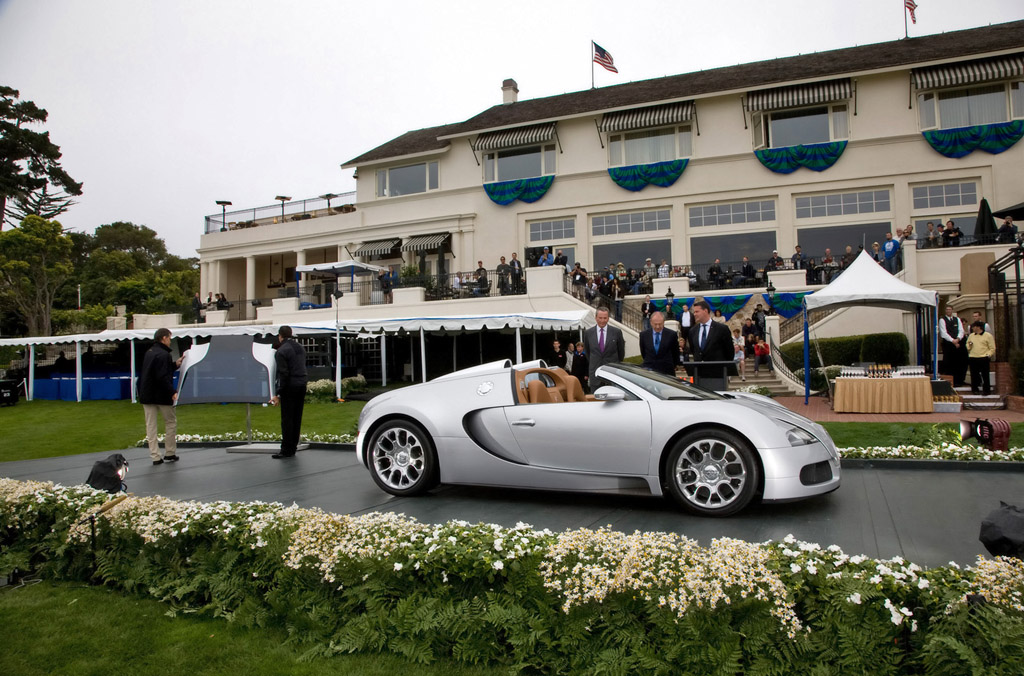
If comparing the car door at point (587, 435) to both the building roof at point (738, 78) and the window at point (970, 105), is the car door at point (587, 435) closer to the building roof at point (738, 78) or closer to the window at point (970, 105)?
the building roof at point (738, 78)

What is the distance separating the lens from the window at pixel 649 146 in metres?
28.2

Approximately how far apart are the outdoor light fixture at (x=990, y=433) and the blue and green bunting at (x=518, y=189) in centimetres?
2399

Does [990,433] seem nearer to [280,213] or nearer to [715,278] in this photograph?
[715,278]

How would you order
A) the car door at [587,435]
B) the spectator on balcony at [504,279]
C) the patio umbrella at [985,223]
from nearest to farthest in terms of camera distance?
the car door at [587,435] → the patio umbrella at [985,223] → the spectator on balcony at [504,279]

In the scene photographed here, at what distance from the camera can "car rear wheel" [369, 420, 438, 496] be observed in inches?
232

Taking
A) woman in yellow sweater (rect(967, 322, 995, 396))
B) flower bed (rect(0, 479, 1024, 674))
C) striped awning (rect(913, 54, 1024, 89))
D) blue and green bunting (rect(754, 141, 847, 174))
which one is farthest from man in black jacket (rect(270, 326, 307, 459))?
striped awning (rect(913, 54, 1024, 89))

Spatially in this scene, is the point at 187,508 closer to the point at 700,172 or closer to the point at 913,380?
the point at 913,380

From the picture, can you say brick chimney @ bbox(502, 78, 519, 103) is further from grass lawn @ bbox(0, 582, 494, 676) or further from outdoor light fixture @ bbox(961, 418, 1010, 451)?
grass lawn @ bbox(0, 582, 494, 676)

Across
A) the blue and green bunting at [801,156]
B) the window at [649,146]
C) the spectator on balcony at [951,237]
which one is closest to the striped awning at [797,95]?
the blue and green bunting at [801,156]

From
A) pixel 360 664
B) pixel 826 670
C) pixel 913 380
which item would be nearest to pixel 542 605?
pixel 360 664

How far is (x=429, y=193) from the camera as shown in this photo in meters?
32.2

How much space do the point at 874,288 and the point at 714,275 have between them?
9.67 metres

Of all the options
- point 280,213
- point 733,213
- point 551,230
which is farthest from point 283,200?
point 733,213

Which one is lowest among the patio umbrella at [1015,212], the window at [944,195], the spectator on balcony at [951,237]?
the spectator on balcony at [951,237]
